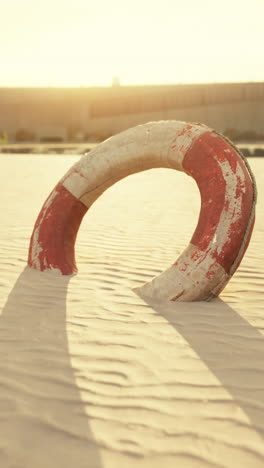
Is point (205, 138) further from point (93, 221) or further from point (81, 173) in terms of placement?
point (93, 221)

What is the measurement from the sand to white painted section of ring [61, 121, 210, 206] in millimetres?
780

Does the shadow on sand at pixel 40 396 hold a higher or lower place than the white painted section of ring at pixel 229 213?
lower

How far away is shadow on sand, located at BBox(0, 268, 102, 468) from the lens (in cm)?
194

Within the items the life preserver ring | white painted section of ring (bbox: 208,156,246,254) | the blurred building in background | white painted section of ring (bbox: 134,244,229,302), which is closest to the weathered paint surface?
the life preserver ring

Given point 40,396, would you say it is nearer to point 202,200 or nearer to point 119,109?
point 202,200

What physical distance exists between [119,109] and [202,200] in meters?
30.8

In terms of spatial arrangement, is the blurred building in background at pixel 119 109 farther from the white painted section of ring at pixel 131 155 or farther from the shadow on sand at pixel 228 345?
the shadow on sand at pixel 228 345

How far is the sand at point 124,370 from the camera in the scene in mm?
1973

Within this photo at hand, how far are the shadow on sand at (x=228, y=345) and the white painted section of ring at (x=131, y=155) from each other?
119 centimetres

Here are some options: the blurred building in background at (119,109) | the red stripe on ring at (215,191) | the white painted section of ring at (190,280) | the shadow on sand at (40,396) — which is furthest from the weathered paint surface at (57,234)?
the blurred building in background at (119,109)

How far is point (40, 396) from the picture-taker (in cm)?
232

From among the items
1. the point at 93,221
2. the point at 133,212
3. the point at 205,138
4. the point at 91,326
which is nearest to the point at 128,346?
the point at 91,326

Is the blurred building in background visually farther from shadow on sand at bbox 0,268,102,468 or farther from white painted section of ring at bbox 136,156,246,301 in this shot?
shadow on sand at bbox 0,268,102,468

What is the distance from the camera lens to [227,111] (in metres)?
32.8
